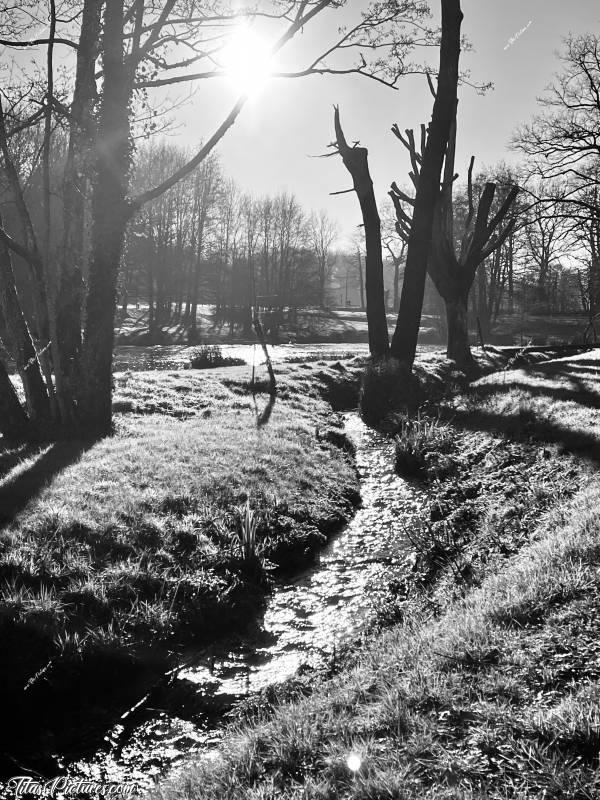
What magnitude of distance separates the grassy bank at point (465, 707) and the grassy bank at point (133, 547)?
119cm

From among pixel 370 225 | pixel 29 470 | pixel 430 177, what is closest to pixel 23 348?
pixel 29 470

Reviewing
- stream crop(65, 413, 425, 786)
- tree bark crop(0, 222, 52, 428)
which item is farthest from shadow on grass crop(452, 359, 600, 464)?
tree bark crop(0, 222, 52, 428)

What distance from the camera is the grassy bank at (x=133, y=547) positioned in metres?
3.79

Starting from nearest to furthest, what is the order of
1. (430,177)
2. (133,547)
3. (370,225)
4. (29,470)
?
(133,547) < (29,470) < (430,177) < (370,225)

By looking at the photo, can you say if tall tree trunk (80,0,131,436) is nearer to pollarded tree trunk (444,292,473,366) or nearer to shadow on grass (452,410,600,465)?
shadow on grass (452,410,600,465)

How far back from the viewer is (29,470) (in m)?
6.57

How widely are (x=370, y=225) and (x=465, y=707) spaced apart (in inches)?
634

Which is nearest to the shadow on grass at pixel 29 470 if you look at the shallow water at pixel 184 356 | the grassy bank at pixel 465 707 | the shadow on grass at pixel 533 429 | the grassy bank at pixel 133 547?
the grassy bank at pixel 133 547

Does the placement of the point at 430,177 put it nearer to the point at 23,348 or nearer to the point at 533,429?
the point at 533,429

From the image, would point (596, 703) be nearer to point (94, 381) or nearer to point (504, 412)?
point (504, 412)

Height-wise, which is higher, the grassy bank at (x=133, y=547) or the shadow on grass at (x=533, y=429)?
the shadow on grass at (x=533, y=429)

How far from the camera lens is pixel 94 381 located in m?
8.73

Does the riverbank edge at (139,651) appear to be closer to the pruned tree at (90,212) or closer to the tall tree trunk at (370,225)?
the pruned tree at (90,212)

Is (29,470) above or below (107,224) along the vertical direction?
below
